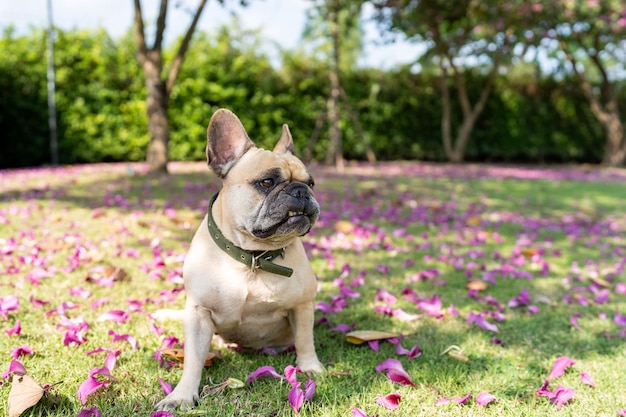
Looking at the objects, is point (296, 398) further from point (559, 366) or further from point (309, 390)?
point (559, 366)

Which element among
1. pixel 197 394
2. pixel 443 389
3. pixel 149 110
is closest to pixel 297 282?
pixel 197 394

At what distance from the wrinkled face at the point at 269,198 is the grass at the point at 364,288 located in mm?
802

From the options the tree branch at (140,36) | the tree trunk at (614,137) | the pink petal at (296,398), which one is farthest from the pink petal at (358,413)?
the tree trunk at (614,137)

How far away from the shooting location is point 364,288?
463cm

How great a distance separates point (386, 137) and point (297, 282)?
1706cm

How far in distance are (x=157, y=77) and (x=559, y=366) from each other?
984 cm

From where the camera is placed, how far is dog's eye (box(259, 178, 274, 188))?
2811mm

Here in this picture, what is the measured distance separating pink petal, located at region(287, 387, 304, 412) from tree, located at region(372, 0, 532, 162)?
43.6 feet

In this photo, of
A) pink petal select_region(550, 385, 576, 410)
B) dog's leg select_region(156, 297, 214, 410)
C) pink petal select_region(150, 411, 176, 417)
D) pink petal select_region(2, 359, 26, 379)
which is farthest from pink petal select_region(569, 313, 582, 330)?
pink petal select_region(2, 359, 26, 379)

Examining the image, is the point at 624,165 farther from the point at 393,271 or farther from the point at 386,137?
the point at 393,271

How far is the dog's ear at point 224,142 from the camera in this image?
114 inches

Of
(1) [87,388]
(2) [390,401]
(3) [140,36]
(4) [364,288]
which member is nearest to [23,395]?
(1) [87,388]

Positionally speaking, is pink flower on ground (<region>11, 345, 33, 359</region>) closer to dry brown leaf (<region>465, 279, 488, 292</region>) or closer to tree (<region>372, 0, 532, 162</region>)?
dry brown leaf (<region>465, 279, 488, 292</region>)

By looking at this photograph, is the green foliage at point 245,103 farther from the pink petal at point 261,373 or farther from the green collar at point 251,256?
the pink petal at point 261,373
